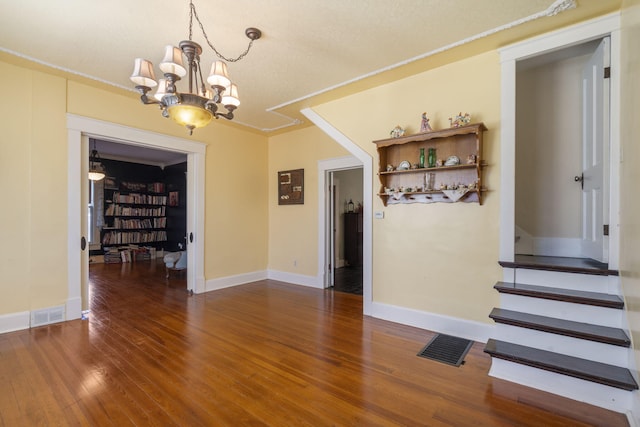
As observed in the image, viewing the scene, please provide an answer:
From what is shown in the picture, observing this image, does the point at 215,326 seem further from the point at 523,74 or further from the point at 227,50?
the point at 523,74

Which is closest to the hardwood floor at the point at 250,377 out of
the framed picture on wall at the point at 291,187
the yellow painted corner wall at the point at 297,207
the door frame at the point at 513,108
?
the door frame at the point at 513,108

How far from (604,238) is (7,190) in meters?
5.82

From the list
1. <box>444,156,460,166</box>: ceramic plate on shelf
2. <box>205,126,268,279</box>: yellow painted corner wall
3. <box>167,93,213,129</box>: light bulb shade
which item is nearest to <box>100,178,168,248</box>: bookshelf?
<box>205,126,268,279</box>: yellow painted corner wall

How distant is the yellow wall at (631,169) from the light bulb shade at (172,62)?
116 inches

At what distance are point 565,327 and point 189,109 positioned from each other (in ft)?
10.6

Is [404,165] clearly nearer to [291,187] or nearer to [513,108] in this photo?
[513,108]

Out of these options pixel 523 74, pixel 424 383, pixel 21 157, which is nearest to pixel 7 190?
pixel 21 157

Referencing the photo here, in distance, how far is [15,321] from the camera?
3.14 m

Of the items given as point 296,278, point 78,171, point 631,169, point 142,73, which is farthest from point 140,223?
point 631,169

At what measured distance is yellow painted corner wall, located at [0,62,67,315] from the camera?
10.3 feet

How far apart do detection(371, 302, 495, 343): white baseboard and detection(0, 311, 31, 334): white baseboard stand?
154 inches

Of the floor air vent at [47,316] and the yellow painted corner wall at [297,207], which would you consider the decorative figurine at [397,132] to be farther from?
the floor air vent at [47,316]

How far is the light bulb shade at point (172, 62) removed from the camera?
1.98 metres

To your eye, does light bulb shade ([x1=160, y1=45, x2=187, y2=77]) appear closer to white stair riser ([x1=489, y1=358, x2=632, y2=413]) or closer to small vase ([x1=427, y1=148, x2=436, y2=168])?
small vase ([x1=427, y1=148, x2=436, y2=168])
